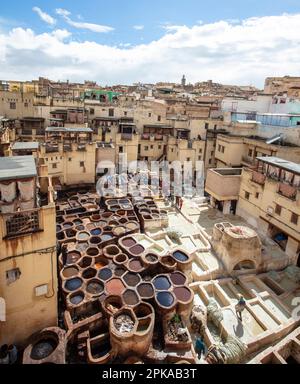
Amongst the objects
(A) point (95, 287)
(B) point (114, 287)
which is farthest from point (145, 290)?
(A) point (95, 287)

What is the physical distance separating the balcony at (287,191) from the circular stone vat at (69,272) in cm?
1972

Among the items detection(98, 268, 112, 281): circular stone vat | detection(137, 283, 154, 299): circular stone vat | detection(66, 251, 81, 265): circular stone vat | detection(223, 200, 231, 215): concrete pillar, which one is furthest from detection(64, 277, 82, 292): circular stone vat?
detection(223, 200, 231, 215): concrete pillar

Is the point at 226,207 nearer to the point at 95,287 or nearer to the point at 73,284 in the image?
the point at 95,287

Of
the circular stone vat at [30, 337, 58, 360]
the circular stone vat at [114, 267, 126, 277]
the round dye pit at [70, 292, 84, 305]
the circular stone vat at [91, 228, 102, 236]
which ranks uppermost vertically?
the circular stone vat at [91, 228, 102, 236]

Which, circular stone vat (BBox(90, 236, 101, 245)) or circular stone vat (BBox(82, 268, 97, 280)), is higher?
circular stone vat (BBox(90, 236, 101, 245))

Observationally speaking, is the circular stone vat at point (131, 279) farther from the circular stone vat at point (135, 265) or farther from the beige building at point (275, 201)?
the beige building at point (275, 201)

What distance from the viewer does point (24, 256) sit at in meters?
13.5

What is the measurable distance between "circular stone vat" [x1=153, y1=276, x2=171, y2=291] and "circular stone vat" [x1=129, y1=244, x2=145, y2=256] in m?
3.10

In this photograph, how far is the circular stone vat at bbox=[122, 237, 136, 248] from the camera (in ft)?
76.7

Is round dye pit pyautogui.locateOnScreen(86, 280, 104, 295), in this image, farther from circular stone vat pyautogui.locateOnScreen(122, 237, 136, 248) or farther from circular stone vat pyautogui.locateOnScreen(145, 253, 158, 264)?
circular stone vat pyautogui.locateOnScreen(122, 237, 136, 248)

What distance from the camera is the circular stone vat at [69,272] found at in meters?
19.7
